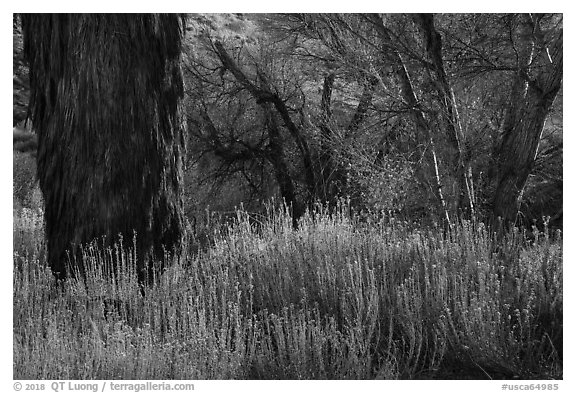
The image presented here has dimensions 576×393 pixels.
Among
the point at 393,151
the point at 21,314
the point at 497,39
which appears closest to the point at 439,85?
the point at 497,39

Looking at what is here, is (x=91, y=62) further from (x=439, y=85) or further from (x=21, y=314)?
(x=439, y=85)

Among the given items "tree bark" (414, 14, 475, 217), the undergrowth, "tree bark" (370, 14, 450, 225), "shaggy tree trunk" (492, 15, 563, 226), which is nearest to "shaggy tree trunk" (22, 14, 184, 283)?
the undergrowth

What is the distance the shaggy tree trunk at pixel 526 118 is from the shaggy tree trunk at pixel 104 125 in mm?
3432

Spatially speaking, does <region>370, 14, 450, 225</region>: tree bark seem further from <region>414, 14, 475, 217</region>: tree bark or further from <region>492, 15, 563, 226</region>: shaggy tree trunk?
<region>492, 15, 563, 226</region>: shaggy tree trunk

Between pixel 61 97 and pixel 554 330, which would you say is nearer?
pixel 554 330

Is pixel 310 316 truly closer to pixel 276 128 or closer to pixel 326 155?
pixel 326 155

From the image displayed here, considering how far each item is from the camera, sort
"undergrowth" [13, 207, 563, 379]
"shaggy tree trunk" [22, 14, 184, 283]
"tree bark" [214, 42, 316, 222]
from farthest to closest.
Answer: "tree bark" [214, 42, 316, 222] < "shaggy tree trunk" [22, 14, 184, 283] < "undergrowth" [13, 207, 563, 379]

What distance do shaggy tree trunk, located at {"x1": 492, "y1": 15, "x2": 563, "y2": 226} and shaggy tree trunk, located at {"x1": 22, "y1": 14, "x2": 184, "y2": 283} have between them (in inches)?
135

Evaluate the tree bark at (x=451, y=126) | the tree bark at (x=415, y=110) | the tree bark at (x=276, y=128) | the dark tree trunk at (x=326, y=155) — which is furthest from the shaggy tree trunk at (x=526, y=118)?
the tree bark at (x=276, y=128)

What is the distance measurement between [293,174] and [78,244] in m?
6.74

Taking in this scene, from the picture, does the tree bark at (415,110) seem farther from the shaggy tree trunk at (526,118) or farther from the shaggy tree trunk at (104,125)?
the shaggy tree trunk at (104,125)

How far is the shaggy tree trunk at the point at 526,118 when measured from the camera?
A: 7.28 meters

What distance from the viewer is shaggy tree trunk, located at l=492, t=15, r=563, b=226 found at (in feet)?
23.9

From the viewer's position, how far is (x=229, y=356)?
4734mm
